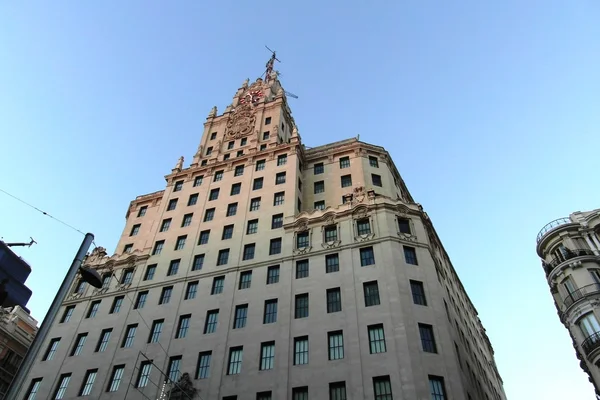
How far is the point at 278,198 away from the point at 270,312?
14.9m

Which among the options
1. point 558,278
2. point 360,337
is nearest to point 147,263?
point 360,337

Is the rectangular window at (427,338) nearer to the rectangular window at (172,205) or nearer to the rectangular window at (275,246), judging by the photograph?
the rectangular window at (275,246)

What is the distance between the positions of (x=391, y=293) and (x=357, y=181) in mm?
17371

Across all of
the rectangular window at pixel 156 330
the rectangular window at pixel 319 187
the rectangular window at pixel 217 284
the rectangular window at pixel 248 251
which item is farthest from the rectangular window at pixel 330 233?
the rectangular window at pixel 156 330

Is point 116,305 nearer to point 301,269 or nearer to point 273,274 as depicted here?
point 273,274

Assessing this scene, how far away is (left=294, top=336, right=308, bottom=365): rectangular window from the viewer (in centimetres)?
3416

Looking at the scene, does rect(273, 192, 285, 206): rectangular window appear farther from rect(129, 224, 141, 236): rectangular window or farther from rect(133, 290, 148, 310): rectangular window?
rect(129, 224, 141, 236): rectangular window

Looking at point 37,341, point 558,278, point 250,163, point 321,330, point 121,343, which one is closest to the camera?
point 37,341

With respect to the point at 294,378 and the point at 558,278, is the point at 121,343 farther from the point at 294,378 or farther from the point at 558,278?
the point at 558,278

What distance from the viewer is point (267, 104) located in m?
67.9

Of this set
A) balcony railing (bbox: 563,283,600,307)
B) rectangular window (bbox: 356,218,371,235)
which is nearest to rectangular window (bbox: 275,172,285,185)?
rectangular window (bbox: 356,218,371,235)

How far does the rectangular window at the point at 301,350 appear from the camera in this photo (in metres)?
34.2

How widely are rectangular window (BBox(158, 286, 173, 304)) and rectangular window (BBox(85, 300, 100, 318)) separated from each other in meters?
7.71

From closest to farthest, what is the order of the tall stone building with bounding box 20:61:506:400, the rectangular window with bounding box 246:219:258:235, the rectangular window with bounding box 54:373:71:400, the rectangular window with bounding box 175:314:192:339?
1. the tall stone building with bounding box 20:61:506:400
2. the rectangular window with bounding box 54:373:71:400
3. the rectangular window with bounding box 175:314:192:339
4. the rectangular window with bounding box 246:219:258:235
